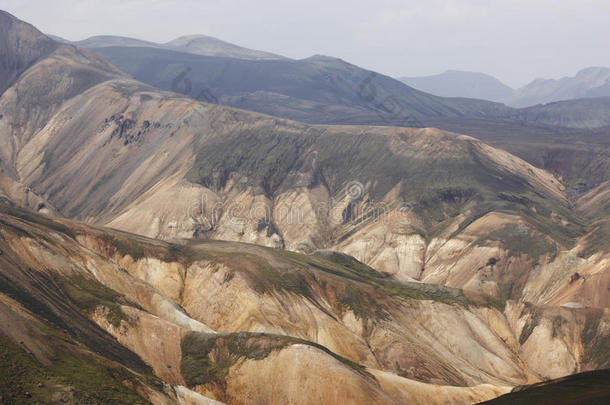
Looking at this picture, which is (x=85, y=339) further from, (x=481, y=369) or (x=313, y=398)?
(x=481, y=369)

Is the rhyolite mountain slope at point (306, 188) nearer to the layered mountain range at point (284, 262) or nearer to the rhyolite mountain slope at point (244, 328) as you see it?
the layered mountain range at point (284, 262)

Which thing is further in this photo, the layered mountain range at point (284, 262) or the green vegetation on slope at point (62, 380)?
the layered mountain range at point (284, 262)

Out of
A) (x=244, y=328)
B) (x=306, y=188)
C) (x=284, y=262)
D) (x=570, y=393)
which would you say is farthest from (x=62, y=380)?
(x=306, y=188)

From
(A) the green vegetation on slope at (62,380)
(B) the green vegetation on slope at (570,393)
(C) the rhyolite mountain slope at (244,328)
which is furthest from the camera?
(C) the rhyolite mountain slope at (244,328)

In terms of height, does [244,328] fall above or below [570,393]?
below

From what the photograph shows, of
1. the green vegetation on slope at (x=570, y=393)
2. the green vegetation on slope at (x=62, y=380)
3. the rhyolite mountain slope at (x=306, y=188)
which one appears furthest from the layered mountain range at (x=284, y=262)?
the green vegetation on slope at (x=570, y=393)

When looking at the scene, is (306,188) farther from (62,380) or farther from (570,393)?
(62,380)

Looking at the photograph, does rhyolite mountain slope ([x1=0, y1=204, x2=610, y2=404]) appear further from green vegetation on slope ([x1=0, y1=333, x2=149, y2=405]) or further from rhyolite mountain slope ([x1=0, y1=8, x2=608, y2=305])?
rhyolite mountain slope ([x1=0, y1=8, x2=608, y2=305])

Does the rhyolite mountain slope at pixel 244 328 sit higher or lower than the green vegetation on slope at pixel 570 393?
lower

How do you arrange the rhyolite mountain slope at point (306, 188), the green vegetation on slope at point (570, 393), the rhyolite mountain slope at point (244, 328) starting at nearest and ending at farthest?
the green vegetation on slope at point (570, 393)
the rhyolite mountain slope at point (244, 328)
the rhyolite mountain slope at point (306, 188)
